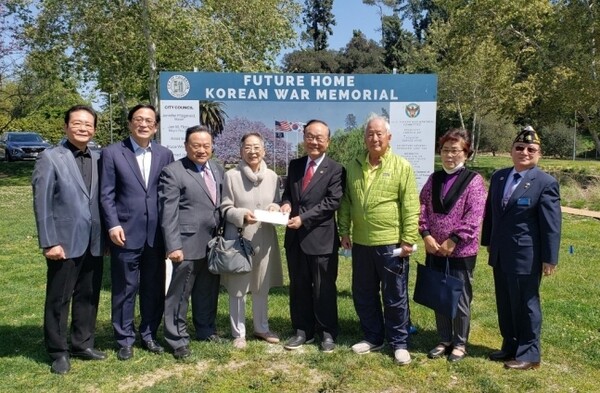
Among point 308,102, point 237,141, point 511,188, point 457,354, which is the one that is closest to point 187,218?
point 237,141

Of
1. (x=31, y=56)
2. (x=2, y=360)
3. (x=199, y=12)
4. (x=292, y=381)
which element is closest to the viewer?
(x=292, y=381)

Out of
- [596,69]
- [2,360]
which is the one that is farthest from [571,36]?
[2,360]

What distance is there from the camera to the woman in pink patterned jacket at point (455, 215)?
414 centimetres

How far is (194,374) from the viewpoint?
412 centimetres

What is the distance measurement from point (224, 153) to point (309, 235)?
2066 millimetres

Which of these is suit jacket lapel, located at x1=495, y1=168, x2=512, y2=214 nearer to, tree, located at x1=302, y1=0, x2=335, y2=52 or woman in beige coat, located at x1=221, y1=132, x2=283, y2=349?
woman in beige coat, located at x1=221, y1=132, x2=283, y2=349

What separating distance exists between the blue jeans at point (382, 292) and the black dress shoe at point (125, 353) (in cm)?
191

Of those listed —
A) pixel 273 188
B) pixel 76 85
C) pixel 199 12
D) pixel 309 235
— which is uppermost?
pixel 199 12

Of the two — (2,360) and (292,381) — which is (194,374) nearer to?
(292,381)

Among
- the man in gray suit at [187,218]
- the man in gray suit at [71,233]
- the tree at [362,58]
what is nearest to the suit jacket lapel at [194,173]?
the man in gray suit at [187,218]

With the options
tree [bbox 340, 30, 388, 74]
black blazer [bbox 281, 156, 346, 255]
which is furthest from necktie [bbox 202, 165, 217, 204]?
tree [bbox 340, 30, 388, 74]

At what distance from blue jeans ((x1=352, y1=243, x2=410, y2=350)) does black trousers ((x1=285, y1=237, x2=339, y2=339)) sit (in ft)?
0.68

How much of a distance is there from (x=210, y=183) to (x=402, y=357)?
211cm

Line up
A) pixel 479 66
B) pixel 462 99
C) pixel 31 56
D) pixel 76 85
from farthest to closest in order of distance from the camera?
pixel 462 99
pixel 479 66
pixel 76 85
pixel 31 56
